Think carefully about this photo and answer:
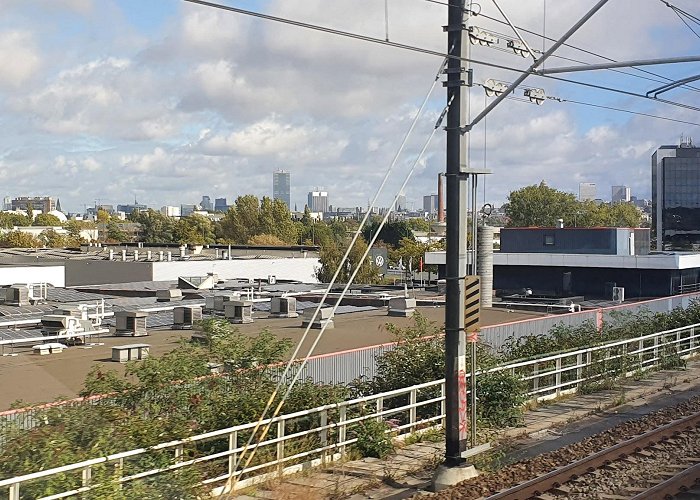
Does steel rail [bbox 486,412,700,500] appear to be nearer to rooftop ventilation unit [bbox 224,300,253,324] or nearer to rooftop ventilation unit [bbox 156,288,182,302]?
rooftop ventilation unit [bbox 224,300,253,324]

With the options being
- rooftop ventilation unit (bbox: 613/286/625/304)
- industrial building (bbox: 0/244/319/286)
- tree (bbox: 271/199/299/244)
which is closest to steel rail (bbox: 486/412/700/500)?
rooftop ventilation unit (bbox: 613/286/625/304)

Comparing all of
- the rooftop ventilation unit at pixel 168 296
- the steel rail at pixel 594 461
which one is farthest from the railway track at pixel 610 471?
the rooftop ventilation unit at pixel 168 296

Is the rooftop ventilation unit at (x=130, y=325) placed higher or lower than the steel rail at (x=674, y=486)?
higher

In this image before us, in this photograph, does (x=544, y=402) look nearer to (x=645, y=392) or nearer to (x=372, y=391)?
(x=645, y=392)

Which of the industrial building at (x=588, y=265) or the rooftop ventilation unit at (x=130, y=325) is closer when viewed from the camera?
the rooftop ventilation unit at (x=130, y=325)

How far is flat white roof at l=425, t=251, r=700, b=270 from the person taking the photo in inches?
1821

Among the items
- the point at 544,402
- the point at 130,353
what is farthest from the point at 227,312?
the point at 544,402

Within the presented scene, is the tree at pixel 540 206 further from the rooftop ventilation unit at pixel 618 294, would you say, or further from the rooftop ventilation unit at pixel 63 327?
the rooftop ventilation unit at pixel 63 327

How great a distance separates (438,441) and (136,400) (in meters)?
5.56

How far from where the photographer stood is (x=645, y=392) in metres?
21.0

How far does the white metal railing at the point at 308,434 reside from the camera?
31.3ft

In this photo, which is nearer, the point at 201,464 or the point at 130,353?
the point at 201,464

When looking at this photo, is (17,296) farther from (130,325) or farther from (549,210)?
(549,210)

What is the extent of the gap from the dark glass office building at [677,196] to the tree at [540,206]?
15.2 m
